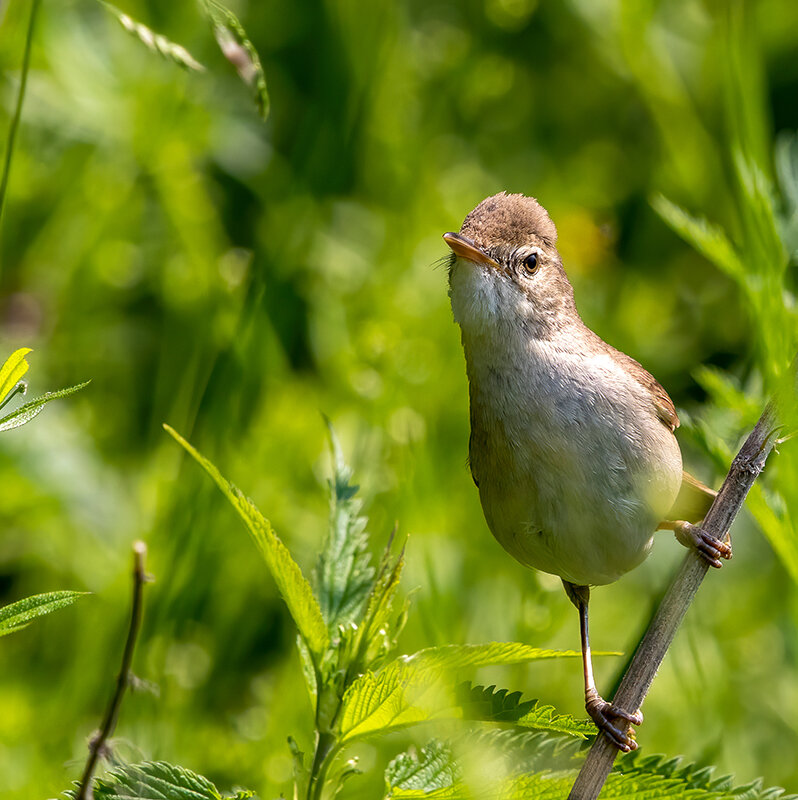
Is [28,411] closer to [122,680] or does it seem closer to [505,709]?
[122,680]

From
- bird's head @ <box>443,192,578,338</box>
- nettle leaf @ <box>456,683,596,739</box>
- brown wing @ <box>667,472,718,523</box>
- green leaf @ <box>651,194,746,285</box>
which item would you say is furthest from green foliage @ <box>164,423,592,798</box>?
brown wing @ <box>667,472,718,523</box>

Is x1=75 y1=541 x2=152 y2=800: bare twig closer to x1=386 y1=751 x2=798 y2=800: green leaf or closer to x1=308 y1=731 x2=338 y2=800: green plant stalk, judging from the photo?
x1=308 y1=731 x2=338 y2=800: green plant stalk

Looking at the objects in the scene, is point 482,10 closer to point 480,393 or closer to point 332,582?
point 480,393

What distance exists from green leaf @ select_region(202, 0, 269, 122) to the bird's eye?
0.86 metres

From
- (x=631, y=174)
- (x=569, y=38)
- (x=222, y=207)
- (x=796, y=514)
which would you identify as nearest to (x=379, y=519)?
(x=796, y=514)

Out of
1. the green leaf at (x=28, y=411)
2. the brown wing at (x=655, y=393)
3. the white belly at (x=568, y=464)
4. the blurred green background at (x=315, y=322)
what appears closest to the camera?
the green leaf at (x=28, y=411)

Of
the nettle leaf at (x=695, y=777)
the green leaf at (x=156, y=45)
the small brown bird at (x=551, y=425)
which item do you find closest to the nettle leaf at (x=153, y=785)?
Result: the nettle leaf at (x=695, y=777)

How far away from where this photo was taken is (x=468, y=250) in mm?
2287

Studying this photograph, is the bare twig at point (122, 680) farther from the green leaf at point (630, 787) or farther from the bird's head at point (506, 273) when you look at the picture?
the bird's head at point (506, 273)

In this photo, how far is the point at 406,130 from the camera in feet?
15.0

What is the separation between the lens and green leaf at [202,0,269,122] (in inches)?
61.2

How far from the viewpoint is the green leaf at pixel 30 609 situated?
134 cm

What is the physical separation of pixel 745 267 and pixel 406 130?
105 inches

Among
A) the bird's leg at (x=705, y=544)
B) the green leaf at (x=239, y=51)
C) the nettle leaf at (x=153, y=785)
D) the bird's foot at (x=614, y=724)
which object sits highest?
the green leaf at (x=239, y=51)
